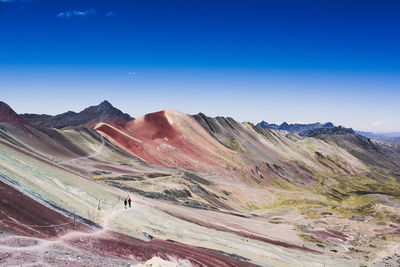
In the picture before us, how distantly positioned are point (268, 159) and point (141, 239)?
138250 millimetres

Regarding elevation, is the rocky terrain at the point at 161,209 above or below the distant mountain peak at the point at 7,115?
below

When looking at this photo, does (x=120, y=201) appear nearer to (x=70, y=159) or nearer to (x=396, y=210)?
(x=70, y=159)

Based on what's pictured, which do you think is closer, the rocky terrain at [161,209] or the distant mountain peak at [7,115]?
the rocky terrain at [161,209]

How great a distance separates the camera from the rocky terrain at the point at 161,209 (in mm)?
25141

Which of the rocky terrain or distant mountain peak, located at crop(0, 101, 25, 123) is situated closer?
the rocky terrain

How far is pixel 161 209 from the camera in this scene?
46.2 m

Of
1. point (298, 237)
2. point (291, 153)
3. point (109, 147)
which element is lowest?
point (298, 237)

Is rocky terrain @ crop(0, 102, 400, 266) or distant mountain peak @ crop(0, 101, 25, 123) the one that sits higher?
distant mountain peak @ crop(0, 101, 25, 123)

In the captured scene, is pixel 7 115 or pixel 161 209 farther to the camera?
pixel 7 115

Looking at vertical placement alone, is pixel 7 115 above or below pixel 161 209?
above

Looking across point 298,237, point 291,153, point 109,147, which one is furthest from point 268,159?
point 298,237

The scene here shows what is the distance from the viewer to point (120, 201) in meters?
44.1

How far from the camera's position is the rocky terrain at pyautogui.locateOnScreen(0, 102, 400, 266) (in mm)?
25141

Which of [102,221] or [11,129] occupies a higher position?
[11,129]
